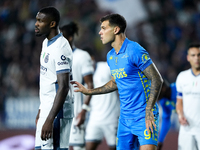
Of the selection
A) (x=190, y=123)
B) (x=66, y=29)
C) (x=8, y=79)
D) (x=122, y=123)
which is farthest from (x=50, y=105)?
(x=8, y=79)

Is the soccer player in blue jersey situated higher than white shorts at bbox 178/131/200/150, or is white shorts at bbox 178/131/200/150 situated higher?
the soccer player in blue jersey

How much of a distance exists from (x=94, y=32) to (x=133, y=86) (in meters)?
10.3

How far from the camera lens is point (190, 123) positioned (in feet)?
15.7

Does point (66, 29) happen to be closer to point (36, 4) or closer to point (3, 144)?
point (3, 144)

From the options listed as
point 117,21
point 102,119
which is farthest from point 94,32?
point 117,21

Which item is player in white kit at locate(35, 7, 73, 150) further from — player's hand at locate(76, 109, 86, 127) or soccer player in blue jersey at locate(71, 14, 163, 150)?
player's hand at locate(76, 109, 86, 127)

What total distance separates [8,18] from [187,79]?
10262 millimetres

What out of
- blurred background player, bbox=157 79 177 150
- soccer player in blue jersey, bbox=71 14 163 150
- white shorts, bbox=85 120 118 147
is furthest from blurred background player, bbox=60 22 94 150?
soccer player in blue jersey, bbox=71 14 163 150

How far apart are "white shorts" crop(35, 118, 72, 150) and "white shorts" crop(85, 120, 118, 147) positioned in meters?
2.47

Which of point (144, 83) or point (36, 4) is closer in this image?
point (144, 83)

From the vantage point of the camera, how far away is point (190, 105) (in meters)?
4.80

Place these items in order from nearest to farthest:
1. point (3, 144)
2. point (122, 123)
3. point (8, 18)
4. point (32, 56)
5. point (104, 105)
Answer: point (122, 123) → point (104, 105) → point (3, 144) → point (32, 56) → point (8, 18)

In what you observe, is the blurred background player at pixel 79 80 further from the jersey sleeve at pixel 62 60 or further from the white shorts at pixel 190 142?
the jersey sleeve at pixel 62 60

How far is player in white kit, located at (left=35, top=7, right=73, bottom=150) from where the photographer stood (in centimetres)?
308
